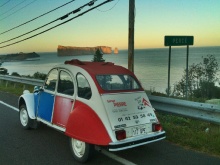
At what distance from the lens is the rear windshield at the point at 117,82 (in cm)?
604

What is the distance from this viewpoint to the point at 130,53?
10.9 m

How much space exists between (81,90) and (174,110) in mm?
2530

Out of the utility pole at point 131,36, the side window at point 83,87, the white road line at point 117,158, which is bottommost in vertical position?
the white road line at point 117,158

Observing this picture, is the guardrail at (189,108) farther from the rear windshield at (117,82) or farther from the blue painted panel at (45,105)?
the blue painted panel at (45,105)

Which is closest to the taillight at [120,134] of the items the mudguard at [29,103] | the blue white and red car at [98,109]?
the blue white and red car at [98,109]

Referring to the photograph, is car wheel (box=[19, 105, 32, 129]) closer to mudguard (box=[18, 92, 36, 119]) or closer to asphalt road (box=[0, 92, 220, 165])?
mudguard (box=[18, 92, 36, 119])

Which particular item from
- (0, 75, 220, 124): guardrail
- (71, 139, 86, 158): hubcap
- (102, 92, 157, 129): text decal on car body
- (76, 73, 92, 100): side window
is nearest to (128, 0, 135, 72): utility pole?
(0, 75, 220, 124): guardrail

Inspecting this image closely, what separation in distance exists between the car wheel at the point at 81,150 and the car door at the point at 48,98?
1.22 meters

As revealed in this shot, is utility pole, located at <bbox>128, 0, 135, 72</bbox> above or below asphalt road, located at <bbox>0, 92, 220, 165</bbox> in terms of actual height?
above

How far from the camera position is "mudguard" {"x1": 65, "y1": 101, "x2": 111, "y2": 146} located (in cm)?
521

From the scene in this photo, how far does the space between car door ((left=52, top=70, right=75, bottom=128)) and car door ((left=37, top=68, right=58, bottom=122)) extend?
0.74ft

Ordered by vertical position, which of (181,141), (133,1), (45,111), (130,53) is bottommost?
(181,141)

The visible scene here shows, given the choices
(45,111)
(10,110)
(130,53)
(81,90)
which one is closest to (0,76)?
(10,110)

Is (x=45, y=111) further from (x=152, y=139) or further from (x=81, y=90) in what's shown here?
(x=152, y=139)
